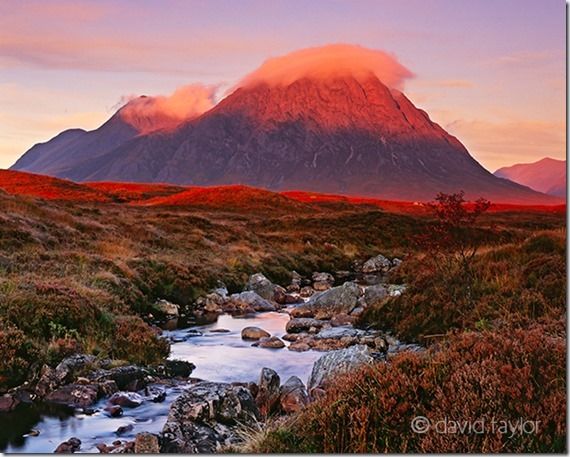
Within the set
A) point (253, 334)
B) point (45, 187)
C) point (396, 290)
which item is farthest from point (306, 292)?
point (45, 187)

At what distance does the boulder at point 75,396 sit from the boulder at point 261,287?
14.7 metres

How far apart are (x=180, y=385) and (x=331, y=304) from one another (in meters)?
9.92

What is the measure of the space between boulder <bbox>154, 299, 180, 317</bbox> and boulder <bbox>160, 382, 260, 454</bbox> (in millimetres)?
10895

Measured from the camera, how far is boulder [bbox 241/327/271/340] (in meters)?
17.1

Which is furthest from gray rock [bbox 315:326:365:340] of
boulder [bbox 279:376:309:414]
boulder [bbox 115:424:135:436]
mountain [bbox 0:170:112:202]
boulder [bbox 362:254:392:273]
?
mountain [bbox 0:170:112:202]

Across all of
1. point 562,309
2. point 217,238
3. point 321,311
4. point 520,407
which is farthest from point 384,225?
point 520,407

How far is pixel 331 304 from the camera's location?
21.2m

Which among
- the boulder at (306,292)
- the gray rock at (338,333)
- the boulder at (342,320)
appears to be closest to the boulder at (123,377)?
the gray rock at (338,333)

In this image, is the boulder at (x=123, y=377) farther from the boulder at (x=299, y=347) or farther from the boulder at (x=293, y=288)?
the boulder at (x=293, y=288)

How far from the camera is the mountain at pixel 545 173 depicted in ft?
33.4

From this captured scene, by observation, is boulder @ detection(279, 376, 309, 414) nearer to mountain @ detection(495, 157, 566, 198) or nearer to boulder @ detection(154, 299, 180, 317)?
mountain @ detection(495, 157, 566, 198)

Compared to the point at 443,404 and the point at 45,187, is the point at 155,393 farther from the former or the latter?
the point at 45,187

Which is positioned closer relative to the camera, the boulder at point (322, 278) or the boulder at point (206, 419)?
the boulder at point (206, 419)

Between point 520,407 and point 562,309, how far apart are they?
658cm
